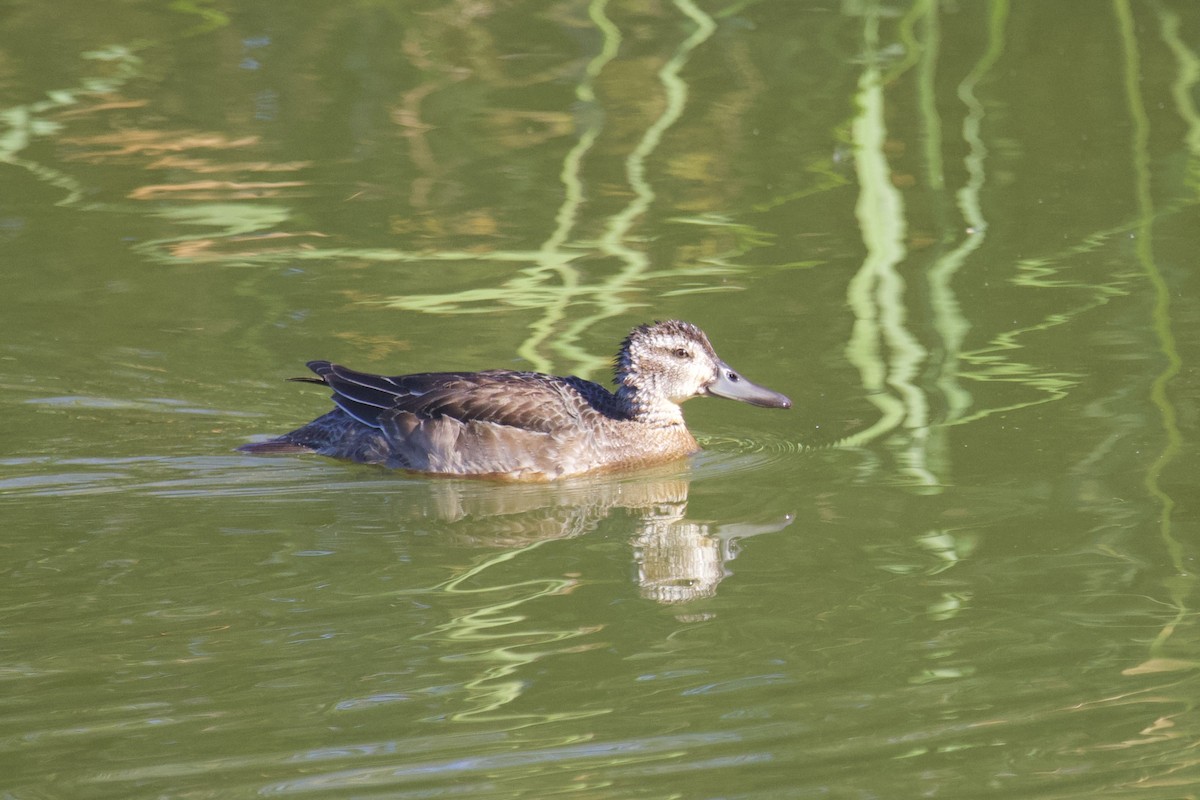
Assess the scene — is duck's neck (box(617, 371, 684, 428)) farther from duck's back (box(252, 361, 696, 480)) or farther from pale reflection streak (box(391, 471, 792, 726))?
pale reflection streak (box(391, 471, 792, 726))

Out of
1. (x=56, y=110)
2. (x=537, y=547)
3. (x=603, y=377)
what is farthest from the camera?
(x=56, y=110)

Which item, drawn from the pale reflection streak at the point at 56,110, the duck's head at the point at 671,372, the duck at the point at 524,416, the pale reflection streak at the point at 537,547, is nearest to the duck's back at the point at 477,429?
the duck at the point at 524,416

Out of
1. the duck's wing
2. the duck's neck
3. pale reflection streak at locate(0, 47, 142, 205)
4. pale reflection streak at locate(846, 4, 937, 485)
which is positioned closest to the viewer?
pale reflection streak at locate(846, 4, 937, 485)

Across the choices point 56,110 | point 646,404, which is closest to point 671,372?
point 646,404

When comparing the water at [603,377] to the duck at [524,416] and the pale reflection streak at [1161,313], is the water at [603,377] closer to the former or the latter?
the pale reflection streak at [1161,313]

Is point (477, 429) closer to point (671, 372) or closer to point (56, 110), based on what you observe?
point (671, 372)

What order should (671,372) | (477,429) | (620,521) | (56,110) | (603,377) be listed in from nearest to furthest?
(620,521) → (477,429) → (671,372) → (603,377) → (56,110)

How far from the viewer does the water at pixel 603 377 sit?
5164 millimetres

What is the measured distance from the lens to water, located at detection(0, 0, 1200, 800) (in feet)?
16.9

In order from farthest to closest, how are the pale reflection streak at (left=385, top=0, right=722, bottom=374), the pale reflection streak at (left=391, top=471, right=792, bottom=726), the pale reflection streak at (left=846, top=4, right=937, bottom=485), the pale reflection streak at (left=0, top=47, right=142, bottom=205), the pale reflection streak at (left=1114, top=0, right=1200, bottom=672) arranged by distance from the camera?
the pale reflection streak at (left=0, top=47, right=142, bottom=205), the pale reflection streak at (left=385, top=0, right=722, bottom=374), the pale reflection streak at (left=846, top=4, right=937, bottom=485), the pale reflection streak at (left=1114, top=0, right=1200, bottom=672), the pale reflection streak at (left=391, top=471, right=792, bottom=726)

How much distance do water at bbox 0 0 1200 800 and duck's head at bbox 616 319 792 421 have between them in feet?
0.98

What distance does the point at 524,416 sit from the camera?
8461 mm

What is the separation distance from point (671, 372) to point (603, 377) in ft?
3.17

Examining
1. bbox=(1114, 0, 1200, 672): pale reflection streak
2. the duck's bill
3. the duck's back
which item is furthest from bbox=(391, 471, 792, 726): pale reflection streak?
bbox=(1114, 0, 1200, 672): pale reflection streak
